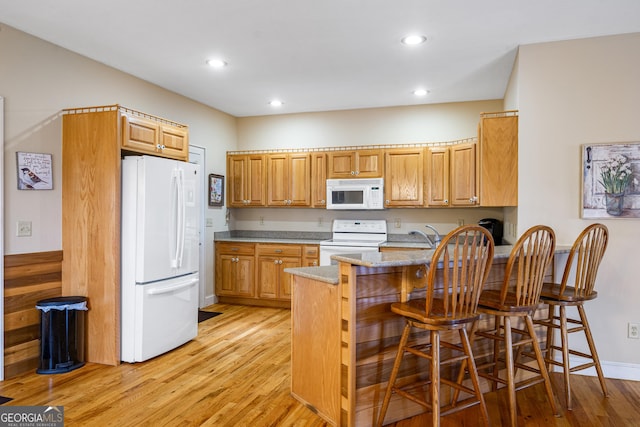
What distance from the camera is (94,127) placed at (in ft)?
11.0

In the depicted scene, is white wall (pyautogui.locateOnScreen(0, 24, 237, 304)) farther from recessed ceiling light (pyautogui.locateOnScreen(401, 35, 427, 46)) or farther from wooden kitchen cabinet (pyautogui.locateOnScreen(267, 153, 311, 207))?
recessed ceiling light (pyautogui.locateOnScreen(401, 35, 427, 46))

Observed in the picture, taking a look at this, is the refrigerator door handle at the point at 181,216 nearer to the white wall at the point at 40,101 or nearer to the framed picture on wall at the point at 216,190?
the white wall at the point at 40,101

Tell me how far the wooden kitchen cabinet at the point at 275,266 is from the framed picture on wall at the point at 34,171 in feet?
8.19

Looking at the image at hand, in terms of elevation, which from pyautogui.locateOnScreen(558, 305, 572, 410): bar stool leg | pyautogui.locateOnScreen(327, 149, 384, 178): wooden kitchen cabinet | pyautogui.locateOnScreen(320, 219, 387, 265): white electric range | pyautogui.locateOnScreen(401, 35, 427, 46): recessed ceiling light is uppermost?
pyautogui.locateOnScreen(401, 35, 427, 46): recessed ceiling light

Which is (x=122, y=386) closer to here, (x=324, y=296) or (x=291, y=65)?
(x=324, y=296)

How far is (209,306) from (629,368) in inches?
170

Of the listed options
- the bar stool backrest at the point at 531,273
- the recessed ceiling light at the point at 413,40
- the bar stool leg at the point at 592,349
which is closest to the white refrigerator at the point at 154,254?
the recessed ceiling light at the point at 413,40

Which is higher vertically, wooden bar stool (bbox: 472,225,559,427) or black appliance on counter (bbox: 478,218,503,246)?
black appliance on counter (bbox: 478,218,503,246)

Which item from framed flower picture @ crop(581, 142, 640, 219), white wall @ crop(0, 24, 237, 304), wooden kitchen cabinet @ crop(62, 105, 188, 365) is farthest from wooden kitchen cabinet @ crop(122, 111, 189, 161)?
framed flower picture @ crop(581, 142, 640, 219)

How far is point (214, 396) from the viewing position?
281 centimetres

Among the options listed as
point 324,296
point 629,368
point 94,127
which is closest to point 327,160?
point 94,127

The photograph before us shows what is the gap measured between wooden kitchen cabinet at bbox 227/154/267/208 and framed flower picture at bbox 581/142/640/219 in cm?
363

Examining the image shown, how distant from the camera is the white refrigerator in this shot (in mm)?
3383

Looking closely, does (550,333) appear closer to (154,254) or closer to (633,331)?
(633,331)
